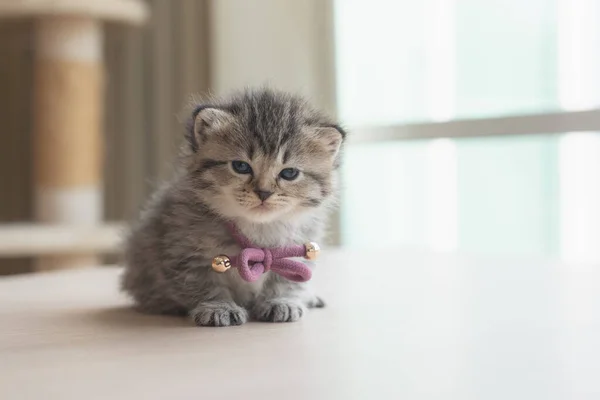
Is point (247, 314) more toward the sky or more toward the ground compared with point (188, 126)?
more toward the ground

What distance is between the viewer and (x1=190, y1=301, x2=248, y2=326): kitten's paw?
903 millimetres

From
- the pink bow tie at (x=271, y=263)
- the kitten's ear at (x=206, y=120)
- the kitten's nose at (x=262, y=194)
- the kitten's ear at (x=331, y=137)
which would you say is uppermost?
the kitten's ear at (x=206, y=120)

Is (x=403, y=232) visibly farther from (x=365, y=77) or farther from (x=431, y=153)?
(x=365, y=77)

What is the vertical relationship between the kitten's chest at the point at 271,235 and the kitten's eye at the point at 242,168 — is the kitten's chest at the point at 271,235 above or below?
below

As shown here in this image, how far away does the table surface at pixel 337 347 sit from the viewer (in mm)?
652

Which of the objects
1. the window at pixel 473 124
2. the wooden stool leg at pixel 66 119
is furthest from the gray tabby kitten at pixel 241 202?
the wooden stool leg at pixel 66 119

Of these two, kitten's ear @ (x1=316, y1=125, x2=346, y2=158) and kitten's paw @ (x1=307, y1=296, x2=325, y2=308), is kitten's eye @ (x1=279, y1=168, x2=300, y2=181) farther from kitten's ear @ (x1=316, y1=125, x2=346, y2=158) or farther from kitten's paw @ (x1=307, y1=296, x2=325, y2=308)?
kitten's paw @ (x1=307, y1=296, x2=325, y2=308)

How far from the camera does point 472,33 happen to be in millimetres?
1977

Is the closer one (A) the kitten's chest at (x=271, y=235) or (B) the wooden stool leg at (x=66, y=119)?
(A) the kitten's chest at (x=271, y=235)

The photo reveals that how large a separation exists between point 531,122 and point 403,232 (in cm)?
49

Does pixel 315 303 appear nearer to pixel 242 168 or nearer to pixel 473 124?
pixel 242 168

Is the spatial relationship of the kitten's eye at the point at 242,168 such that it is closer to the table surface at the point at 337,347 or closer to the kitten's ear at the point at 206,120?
the kitten's ear at the point at 206,120

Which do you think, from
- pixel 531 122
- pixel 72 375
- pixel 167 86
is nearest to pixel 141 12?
pixel 167 86

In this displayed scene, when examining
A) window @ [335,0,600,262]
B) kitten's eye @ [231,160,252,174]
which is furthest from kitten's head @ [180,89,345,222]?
window @ [335,0,600,262]
